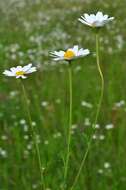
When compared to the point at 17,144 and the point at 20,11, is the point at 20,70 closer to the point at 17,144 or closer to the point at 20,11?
the point at 17,144

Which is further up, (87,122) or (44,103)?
(44,103)

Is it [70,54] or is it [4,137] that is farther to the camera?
[4,137]

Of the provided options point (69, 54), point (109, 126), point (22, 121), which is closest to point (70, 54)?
Answer: point (69, 54)

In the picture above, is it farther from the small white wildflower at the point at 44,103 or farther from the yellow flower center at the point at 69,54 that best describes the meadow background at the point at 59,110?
the yellow flower center at the point at 69,54

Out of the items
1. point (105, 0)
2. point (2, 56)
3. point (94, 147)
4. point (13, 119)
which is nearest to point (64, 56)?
point (94, 147)

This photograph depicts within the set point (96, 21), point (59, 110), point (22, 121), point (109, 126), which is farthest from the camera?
point (59, 110)

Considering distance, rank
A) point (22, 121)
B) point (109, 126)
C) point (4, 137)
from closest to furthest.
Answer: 1. point (109, 126)
2. point (4, 137)
3. point (22, 121)

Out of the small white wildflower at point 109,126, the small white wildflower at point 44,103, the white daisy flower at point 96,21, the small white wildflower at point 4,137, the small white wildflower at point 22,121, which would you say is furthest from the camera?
the small white wildflower at point 44,103

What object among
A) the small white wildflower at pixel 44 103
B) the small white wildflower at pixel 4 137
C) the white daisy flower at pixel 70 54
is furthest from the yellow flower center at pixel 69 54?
the small white wildflower at pixel 44 103

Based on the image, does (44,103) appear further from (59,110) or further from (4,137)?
(4,137)
